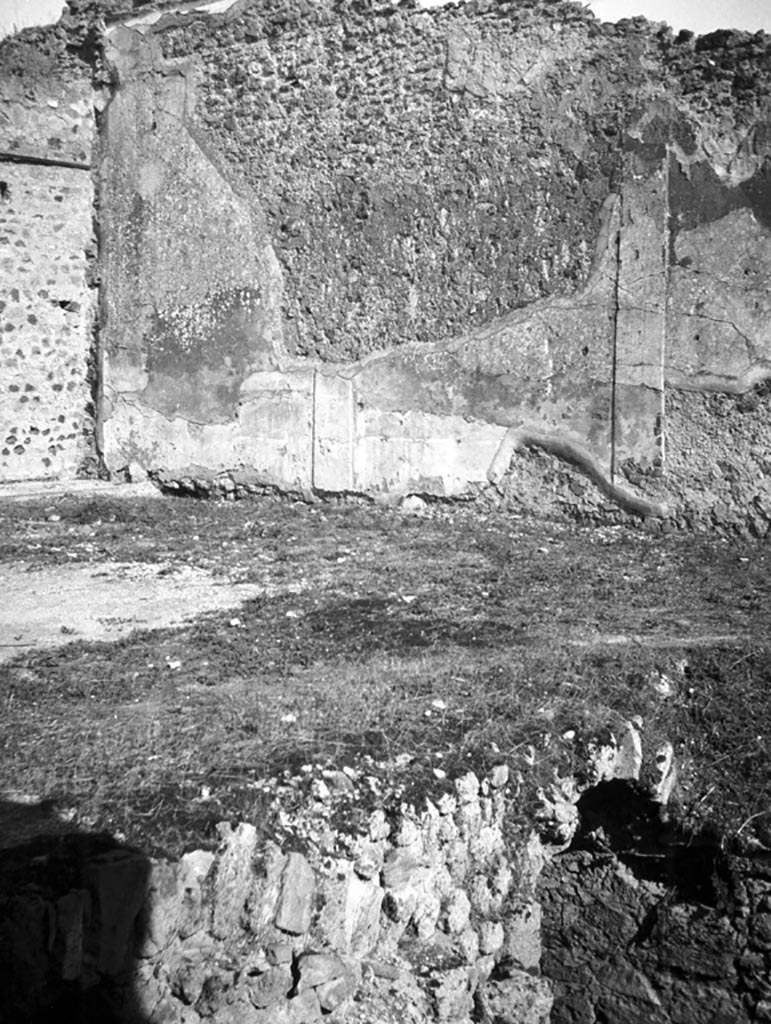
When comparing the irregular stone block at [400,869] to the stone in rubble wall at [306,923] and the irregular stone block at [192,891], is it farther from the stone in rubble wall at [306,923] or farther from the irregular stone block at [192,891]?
the irregular stone block at [192,891]

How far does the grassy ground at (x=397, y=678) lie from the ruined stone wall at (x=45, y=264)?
1.66 m

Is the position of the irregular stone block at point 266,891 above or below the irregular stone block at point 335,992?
above

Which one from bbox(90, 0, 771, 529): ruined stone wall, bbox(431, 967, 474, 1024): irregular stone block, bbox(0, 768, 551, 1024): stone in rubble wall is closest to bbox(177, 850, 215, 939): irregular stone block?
bbox(0, 768, 551, 1024): stone in rubble wall

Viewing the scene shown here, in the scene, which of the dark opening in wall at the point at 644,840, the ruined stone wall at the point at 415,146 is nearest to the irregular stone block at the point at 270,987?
the dark opening in wall at the point at 644,840

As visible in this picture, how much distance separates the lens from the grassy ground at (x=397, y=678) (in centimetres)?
313

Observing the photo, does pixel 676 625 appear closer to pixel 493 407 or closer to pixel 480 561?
pixel 480 561

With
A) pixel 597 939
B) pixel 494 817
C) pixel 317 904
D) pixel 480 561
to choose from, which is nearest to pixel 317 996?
pixel 317 904

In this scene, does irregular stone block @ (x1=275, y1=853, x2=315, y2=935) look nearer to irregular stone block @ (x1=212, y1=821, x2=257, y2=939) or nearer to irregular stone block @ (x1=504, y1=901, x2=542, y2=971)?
irregular stone block @ (x1=212, y1=821, x2=257, y2=939)

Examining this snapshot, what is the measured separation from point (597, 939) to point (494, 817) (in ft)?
2.20

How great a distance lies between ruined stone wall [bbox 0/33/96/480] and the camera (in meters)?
7.25

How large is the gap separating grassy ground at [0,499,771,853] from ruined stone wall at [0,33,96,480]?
1.66m

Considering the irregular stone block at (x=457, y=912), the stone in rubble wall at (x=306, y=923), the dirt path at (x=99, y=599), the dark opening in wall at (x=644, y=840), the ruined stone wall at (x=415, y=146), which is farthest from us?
the ruined stone wall at (x=415, y=146)

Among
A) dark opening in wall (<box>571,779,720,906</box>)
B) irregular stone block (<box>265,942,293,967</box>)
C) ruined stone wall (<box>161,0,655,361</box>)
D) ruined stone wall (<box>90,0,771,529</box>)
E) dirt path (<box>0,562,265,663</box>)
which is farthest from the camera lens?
ruined stone wall (<box>161,0,655,361</box>)

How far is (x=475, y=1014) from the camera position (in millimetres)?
3113
